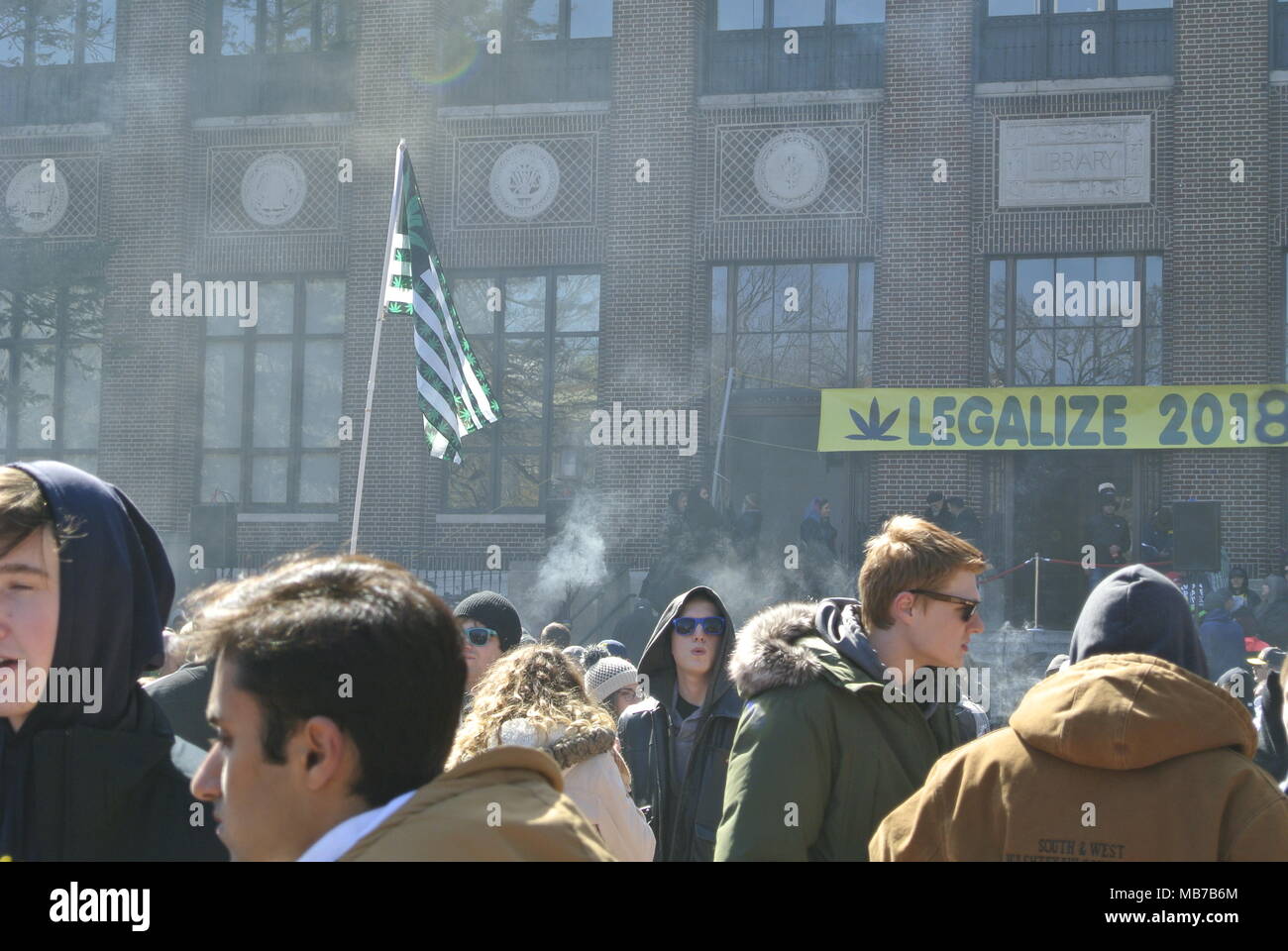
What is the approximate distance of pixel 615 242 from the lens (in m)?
20.0

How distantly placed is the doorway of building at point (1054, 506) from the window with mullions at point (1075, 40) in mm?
5329

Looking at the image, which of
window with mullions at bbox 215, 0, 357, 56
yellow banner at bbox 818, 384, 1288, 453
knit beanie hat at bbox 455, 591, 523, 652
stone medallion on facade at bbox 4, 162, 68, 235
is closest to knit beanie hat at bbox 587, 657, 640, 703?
knit beanie hat at bbox 455, 591, 523, 652

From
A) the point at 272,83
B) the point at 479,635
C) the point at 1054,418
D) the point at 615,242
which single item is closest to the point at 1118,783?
the point at 479,635

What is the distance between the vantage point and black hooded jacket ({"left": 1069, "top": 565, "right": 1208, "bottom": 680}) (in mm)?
3072

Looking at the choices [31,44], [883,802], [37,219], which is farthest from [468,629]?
[31,44]

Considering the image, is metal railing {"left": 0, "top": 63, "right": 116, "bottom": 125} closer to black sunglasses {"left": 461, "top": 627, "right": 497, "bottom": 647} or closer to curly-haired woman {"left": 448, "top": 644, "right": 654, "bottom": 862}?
black sunglasses {"left": 461, "top": 627, "right": 497, "bottom": 647}

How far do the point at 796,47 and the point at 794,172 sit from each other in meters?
1.99

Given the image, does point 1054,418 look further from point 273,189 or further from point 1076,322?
point 273,189

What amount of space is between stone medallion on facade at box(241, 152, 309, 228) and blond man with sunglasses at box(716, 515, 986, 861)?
18685mm

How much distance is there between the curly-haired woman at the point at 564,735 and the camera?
4188mm

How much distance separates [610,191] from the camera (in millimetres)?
20062

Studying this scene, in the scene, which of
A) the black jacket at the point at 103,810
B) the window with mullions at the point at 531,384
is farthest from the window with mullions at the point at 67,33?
the black jacket at the point at 103,810

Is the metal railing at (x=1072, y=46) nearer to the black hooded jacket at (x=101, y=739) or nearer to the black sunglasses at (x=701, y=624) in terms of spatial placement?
the black sunglasses at (x=701, y=624)

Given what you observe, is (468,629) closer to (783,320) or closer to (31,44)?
(783,320)
